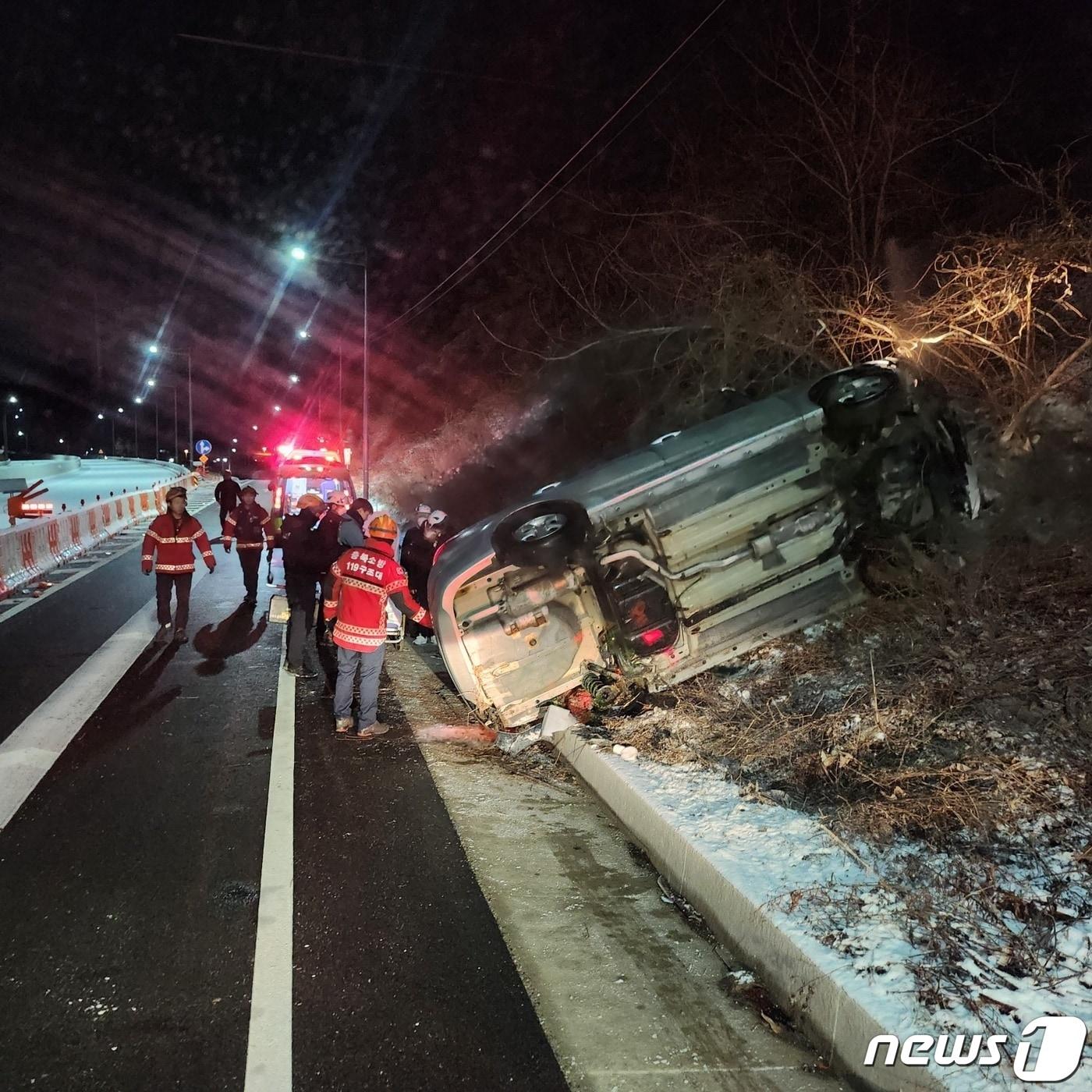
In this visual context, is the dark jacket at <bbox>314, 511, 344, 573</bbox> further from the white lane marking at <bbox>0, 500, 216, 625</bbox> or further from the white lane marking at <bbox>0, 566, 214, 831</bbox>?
the white lane marking at <bbox>0, 500, 216, 625</bbox>

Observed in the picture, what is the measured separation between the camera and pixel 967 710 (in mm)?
5418

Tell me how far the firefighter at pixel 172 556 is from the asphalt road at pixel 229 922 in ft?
8.59

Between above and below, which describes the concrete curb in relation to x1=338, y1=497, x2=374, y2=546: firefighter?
below

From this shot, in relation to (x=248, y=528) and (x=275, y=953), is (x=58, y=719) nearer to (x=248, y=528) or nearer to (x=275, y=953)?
(x=275, y=953)

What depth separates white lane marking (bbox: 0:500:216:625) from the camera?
1158 centimetres

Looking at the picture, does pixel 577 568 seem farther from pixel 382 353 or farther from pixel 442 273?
pixel 382 353

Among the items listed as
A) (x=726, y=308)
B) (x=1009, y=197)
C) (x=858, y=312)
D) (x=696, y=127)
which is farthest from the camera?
(x=696, y=127)

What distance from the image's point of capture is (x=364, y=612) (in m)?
6.66

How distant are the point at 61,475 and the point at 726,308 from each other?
42127 millimetres

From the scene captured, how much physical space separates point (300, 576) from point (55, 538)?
9.10m

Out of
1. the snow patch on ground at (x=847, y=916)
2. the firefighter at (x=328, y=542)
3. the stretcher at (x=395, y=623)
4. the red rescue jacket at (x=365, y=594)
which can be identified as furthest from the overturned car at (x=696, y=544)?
the stretcher at (x=395, y=623)

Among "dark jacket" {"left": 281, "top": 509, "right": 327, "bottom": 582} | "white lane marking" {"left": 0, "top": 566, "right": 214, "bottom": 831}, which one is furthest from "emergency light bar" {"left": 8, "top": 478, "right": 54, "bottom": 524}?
"dark jacket" {"left": 281, "top": 509, "right": 327, "bottom": 582}

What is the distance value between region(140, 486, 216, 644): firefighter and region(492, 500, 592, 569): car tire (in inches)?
183

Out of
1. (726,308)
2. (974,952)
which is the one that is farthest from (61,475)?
(974,952)
